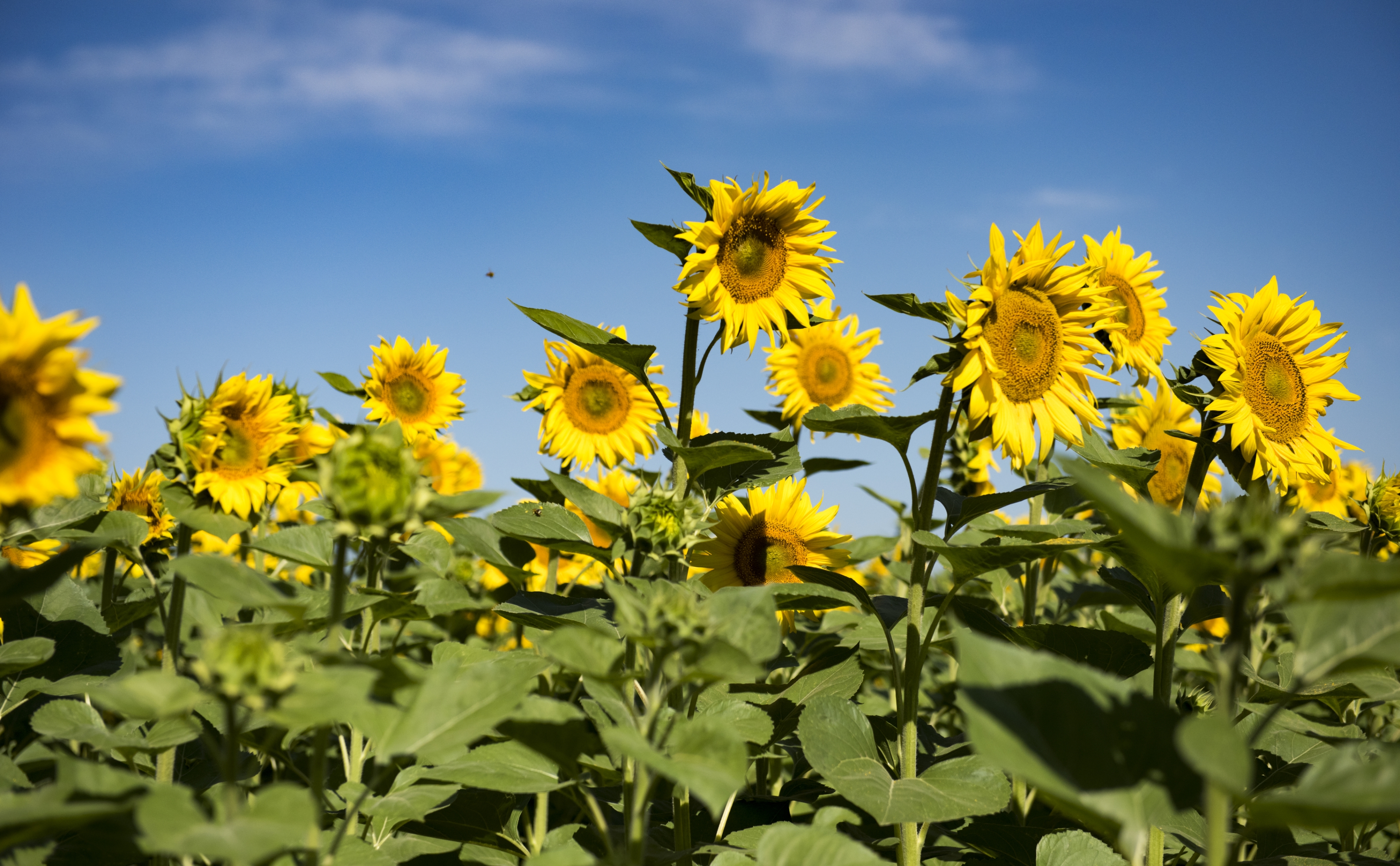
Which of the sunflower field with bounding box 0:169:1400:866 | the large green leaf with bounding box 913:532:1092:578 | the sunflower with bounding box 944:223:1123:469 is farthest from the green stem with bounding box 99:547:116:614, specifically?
the sunflower with bounding box 944:223:1123:469

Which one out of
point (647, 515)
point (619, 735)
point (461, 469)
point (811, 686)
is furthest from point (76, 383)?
point (461, 469)

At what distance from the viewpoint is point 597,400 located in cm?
376

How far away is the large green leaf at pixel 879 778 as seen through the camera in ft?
6.05

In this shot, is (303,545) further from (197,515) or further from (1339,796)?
(1339,796)

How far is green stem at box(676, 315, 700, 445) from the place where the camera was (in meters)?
2.47

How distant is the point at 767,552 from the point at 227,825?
2467mm

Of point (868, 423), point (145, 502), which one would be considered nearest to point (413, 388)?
point (145, 502)

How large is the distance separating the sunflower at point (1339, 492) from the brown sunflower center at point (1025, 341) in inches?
55.4

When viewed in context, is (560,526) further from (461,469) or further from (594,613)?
(461,469)

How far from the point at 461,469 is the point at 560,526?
283 centimetres

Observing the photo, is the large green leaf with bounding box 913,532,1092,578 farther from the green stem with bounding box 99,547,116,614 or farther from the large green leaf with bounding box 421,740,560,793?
the green stem with bounding box 99,547,116,614

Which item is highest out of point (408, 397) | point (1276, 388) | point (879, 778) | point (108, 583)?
point (408, 397)

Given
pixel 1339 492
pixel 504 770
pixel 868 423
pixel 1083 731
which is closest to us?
pixel 1083 731

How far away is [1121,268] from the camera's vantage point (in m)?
3.16
